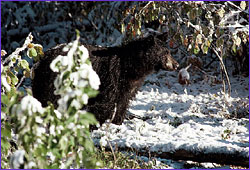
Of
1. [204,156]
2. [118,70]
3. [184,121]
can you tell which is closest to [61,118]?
[204,156]

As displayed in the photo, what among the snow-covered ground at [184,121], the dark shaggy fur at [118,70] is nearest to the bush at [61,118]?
the snow-covered ground at [184,121]

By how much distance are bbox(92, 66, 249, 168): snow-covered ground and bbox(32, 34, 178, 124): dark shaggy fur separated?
0.32m

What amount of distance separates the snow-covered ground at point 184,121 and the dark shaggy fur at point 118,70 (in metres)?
0.32

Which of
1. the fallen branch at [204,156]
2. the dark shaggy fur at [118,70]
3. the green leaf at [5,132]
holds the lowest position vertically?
the fallen branch at [204,156]

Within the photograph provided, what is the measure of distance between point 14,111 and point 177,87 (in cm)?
582

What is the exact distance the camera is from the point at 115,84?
514 centimetres

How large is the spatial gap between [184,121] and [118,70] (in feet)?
4.16

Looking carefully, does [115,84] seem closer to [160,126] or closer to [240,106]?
[160,126]

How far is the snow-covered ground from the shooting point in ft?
13.0

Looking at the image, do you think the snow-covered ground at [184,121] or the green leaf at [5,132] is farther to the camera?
the snow-covered ground at [184,121]

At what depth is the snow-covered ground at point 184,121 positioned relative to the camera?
3956mm

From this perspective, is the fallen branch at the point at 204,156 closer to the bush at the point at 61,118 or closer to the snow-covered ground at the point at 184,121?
the snow-covered ground at the point at 184,121

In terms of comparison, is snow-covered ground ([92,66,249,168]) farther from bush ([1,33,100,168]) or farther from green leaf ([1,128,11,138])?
green leaf ([1,128,11,138])

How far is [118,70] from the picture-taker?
5.16 meters
